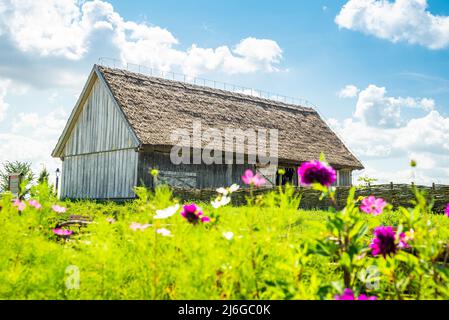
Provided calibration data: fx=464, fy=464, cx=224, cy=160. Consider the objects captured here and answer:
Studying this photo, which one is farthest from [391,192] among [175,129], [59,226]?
[59,226]

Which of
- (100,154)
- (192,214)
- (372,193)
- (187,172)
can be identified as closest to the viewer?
(192,214)

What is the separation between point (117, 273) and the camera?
2957 mm

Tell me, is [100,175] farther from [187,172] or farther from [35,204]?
[35,204]

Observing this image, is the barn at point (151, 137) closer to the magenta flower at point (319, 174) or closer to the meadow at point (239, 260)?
the meadow at point (239, 260)

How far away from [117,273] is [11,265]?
1351mm

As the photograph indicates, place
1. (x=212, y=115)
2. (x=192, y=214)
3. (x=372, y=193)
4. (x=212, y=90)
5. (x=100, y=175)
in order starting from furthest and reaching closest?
(x=212, y=90) → (x=212, y=115) → (x=100, y=175) → (x=372, y=193) → (x=192, y=214)

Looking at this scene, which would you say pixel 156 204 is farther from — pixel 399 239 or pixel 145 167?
pixel 145 167

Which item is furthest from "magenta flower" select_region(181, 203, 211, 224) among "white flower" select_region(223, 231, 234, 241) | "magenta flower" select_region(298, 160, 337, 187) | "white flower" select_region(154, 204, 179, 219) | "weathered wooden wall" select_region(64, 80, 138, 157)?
"weathered wooden wall" select_region(64, 80, 138, 157)

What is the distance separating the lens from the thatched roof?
20125 mm

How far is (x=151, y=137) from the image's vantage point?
61.1 feet

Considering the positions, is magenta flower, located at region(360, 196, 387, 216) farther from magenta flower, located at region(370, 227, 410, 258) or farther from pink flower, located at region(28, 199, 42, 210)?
pink flower, located at region(28, 199, 42, 210)

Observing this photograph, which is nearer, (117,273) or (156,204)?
(117,273)

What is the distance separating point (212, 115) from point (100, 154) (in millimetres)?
5827

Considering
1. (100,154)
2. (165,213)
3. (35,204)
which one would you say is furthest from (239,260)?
(100,154)
